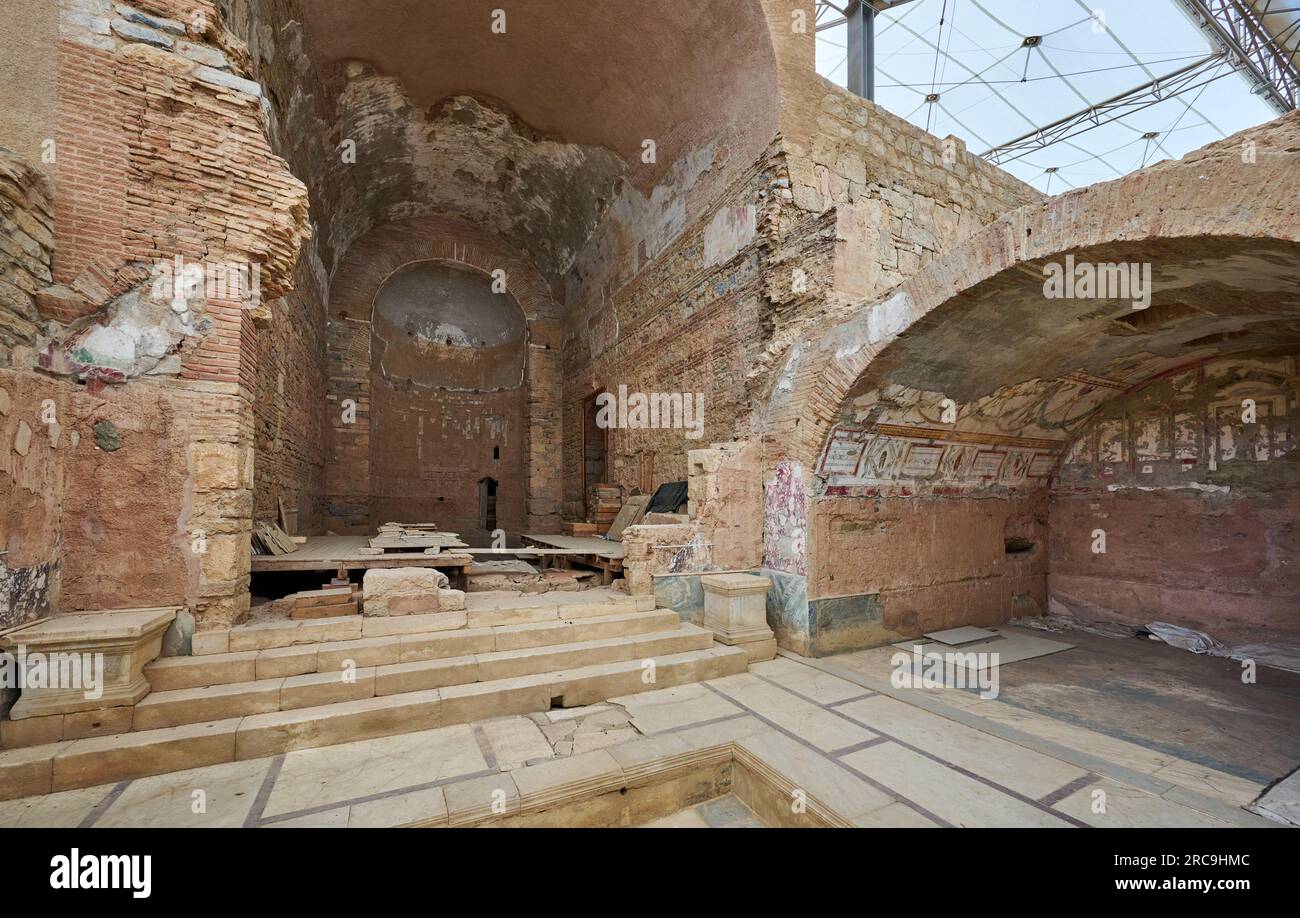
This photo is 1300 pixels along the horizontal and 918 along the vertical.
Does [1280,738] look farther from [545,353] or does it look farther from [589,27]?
[545,353]

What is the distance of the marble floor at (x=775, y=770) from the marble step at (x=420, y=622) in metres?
0.98

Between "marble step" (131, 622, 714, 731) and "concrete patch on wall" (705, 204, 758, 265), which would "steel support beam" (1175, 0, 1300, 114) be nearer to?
"concrete patch on wall" (705, 204, 758, 265)

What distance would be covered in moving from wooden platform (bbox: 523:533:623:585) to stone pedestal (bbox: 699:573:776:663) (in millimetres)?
1321

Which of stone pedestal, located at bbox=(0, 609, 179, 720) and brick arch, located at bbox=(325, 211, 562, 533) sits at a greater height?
brick arch, located at bbox=(325, 211, 562, 533)

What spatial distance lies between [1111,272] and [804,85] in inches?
189

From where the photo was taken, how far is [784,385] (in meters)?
6.32

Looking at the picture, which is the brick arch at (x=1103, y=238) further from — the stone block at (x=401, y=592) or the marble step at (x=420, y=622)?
the stone block at (x=401, y=592)

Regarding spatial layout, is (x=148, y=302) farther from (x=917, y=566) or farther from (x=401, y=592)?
(x=917, y=566)

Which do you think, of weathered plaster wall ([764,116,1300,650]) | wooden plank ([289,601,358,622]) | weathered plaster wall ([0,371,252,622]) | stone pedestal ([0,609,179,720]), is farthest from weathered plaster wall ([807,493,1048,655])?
stone pedestal ([0,609,179,720])

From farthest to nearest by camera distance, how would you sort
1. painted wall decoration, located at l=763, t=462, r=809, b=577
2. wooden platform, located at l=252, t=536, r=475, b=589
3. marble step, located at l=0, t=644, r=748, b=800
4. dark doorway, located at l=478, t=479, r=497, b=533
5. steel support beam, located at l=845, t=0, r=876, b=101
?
1. dark doorway, located at l=478, t=479, r=497, b=533
2. steel support beam, located at l=845, t=0, r=876, b=101
3. painted wall decoration, located at l=763, t=462, r=809, b=577
4. wooden platform, located at l=252, t=536, r=475, b=589
5. marble step, located at l=0, t=644, r=748, b=800

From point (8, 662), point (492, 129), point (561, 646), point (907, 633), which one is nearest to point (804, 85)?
point (492, 129)

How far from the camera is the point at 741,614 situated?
18.6ft

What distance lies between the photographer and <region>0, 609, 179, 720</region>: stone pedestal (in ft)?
10.6

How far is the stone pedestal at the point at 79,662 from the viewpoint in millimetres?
3217
